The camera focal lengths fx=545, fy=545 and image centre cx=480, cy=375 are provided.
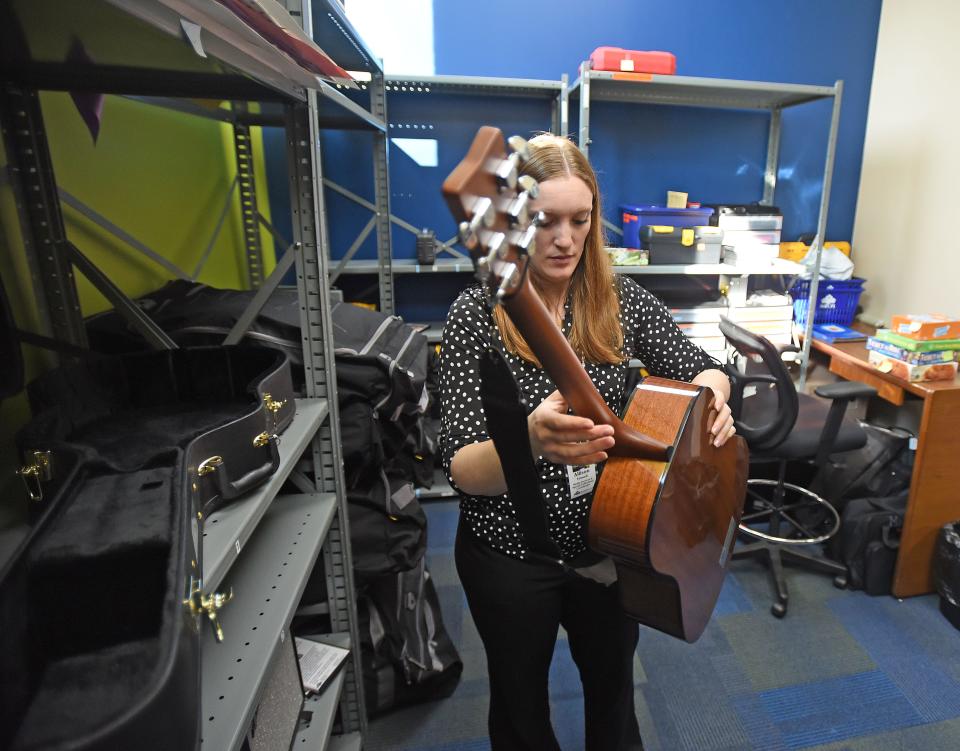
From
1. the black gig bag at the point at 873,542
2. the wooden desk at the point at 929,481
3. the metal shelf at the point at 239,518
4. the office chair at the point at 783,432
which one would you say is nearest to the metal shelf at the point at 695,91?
the office chair at the point at 783,432

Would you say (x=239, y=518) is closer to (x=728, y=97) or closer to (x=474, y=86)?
(x=474, y=86)

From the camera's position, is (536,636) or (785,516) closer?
(536,636)

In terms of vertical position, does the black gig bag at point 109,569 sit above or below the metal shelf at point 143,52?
below

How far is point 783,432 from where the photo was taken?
1.83m

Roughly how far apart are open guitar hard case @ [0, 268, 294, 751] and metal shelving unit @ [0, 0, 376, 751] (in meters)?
0.11

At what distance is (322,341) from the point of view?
3.60ft

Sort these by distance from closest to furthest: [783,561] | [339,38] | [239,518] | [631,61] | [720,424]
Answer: [239,518] → [720,424] → [339,38] → [783,561] → [631,61]

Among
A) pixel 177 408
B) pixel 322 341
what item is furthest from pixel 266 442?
pixel 322 341

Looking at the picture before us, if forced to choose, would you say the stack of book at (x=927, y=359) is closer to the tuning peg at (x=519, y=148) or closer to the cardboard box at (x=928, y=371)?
the cardboard box at (x=928, y=371)

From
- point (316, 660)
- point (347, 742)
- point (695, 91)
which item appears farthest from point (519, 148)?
point (695, 91)

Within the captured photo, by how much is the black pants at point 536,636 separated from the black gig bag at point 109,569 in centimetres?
47

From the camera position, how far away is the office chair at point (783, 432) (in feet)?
5.90

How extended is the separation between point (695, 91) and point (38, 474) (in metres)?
2.86

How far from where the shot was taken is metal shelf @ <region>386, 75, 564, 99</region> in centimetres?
232
